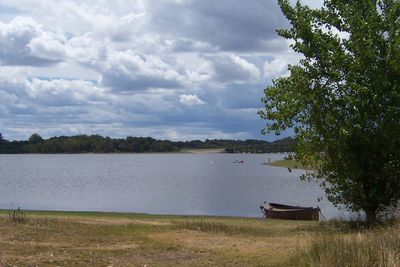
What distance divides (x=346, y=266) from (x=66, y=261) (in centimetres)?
705

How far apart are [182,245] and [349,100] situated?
324 inches

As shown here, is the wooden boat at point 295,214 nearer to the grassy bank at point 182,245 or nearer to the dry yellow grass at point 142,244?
the grassy bank at point 182,245

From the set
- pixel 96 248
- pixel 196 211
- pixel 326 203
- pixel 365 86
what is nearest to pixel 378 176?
pixel 365 86

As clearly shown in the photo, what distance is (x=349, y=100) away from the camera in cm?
2116

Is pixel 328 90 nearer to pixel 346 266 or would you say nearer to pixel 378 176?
pixel 378 176

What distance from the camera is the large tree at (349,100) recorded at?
833 inches

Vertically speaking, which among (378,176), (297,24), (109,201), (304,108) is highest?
(297,24)

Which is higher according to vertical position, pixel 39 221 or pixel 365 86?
pixel 365 86

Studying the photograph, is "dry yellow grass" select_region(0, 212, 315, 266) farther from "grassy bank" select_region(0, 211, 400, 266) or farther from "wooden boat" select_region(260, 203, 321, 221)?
"wooden boat" select_region(260, 203, 321, 221)

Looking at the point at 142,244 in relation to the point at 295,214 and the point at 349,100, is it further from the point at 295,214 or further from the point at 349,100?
the point at 295,214

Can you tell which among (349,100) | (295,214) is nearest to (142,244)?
(349,100)

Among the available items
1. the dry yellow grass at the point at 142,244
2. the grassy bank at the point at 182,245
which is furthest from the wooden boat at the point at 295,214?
the dry yellow grass at the point at 142,244

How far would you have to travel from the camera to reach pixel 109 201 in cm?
5066

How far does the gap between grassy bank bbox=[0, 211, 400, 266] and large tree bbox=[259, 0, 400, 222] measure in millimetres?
2251
